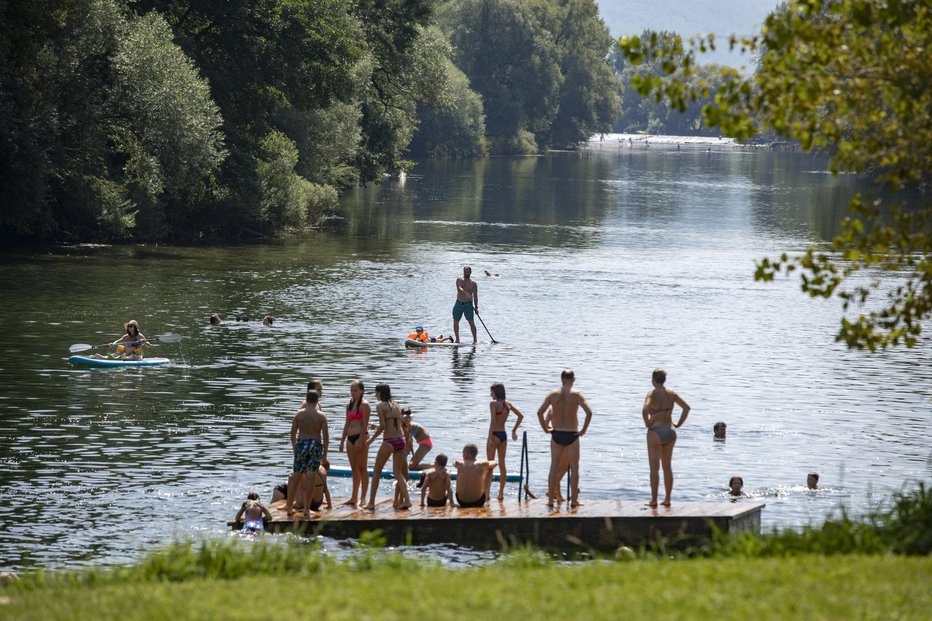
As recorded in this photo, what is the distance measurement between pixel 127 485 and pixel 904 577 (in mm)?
13788

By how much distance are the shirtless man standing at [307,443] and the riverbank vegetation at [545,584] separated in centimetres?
560

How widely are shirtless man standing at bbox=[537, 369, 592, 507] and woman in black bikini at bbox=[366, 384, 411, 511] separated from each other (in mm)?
2247

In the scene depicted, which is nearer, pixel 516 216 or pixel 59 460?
pixel 59 460

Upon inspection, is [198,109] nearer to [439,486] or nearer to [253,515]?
[439,486]

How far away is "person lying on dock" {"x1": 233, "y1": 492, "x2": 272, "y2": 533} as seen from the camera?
19203 mm

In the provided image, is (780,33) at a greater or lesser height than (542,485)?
greater

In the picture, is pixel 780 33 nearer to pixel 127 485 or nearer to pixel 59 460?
pixel 127 485

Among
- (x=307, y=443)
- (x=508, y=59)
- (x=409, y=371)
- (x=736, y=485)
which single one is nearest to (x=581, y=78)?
(x=508, y=59)

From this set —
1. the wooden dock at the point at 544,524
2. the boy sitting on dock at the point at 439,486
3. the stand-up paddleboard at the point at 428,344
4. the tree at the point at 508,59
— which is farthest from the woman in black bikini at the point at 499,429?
the tree at the point at 508,59

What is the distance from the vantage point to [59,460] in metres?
23.2

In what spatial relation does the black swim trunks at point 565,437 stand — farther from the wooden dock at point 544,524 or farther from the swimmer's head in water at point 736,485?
the swimmer's head in water at point 736,485

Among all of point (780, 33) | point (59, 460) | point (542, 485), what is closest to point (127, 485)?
point (59, 460)

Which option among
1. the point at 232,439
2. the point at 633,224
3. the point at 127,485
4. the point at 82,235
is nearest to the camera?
the point at 127,485

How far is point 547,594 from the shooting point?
444 inches
